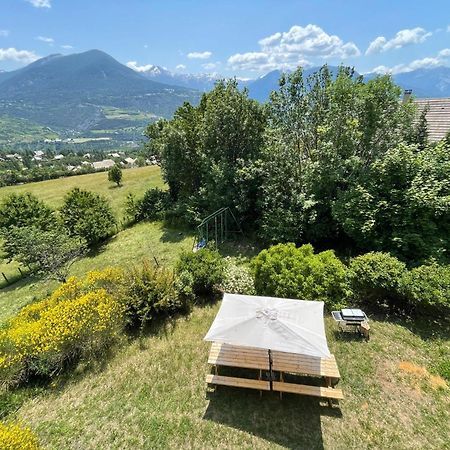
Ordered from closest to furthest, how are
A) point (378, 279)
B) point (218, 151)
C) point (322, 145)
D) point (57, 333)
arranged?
1. point (57, 333)
2. point (378, 279)
3. point (322, 145)
4. point (218, 151)

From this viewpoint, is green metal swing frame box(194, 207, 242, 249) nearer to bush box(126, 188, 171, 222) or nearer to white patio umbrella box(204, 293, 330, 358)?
bush box(126, 188, 171, 222)

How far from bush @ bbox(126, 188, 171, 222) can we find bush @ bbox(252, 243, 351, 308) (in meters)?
14.9

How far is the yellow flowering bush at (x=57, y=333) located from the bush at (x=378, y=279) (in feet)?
29.5

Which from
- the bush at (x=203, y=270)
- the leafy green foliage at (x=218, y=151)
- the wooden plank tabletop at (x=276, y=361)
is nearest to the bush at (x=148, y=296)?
the bush at (x=203, y=270)

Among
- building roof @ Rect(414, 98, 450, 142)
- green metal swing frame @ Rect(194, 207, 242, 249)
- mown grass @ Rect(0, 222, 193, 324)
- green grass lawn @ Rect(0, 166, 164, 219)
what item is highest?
building roof @ Rect(414, 98, 450, 142)

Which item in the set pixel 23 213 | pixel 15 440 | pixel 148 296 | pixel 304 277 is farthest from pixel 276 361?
pixel 23 213

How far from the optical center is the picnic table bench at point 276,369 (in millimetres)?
8008

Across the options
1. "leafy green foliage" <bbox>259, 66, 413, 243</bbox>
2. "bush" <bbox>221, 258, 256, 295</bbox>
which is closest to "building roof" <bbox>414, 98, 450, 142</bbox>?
"leafy green foliage" <bbox>259, 66, 413, 243</bbox>

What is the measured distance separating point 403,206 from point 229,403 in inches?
436

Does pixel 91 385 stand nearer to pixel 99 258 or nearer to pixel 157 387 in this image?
pixel 157 387

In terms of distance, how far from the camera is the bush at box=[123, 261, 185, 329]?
11211mm

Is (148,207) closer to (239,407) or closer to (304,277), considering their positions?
(304,277)

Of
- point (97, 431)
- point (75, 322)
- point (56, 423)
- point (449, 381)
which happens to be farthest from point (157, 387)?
point (449, 381)

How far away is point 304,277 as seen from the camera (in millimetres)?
11547
